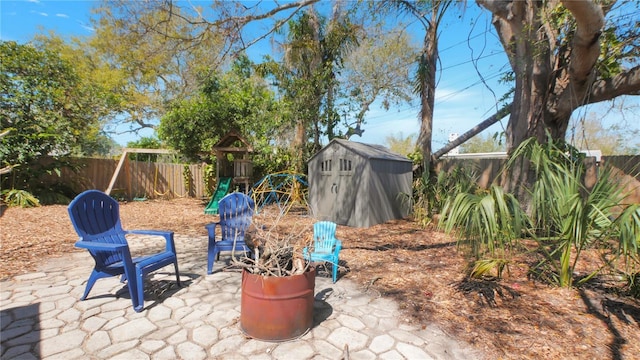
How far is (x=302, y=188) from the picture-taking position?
1016cm

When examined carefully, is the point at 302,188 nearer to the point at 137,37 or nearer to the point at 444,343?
the point at 137,37

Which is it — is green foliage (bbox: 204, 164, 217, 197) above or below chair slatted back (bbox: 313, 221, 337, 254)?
above

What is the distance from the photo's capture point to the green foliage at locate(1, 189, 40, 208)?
7.51m

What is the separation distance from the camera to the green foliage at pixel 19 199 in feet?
24.6

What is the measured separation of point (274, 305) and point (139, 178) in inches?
443

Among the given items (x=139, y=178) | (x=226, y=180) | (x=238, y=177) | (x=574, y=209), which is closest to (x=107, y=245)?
(x=574, y=209)

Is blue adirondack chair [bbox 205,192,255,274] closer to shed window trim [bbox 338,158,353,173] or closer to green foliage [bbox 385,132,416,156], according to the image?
shed window trim [bbox 338,158,353,173]

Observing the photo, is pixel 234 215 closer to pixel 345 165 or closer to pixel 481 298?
pixel 481 298

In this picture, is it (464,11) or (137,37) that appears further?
(464,11)

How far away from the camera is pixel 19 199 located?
7531 millimetres

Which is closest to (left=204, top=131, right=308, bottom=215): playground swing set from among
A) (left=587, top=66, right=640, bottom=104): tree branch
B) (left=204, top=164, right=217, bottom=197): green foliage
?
(left=204, top=164, right=217, bottom=197): green foliage

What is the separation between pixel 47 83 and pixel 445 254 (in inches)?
499

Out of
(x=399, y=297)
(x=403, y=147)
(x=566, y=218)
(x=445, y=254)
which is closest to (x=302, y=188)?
(x=445, y=254)

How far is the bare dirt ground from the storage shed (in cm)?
131
